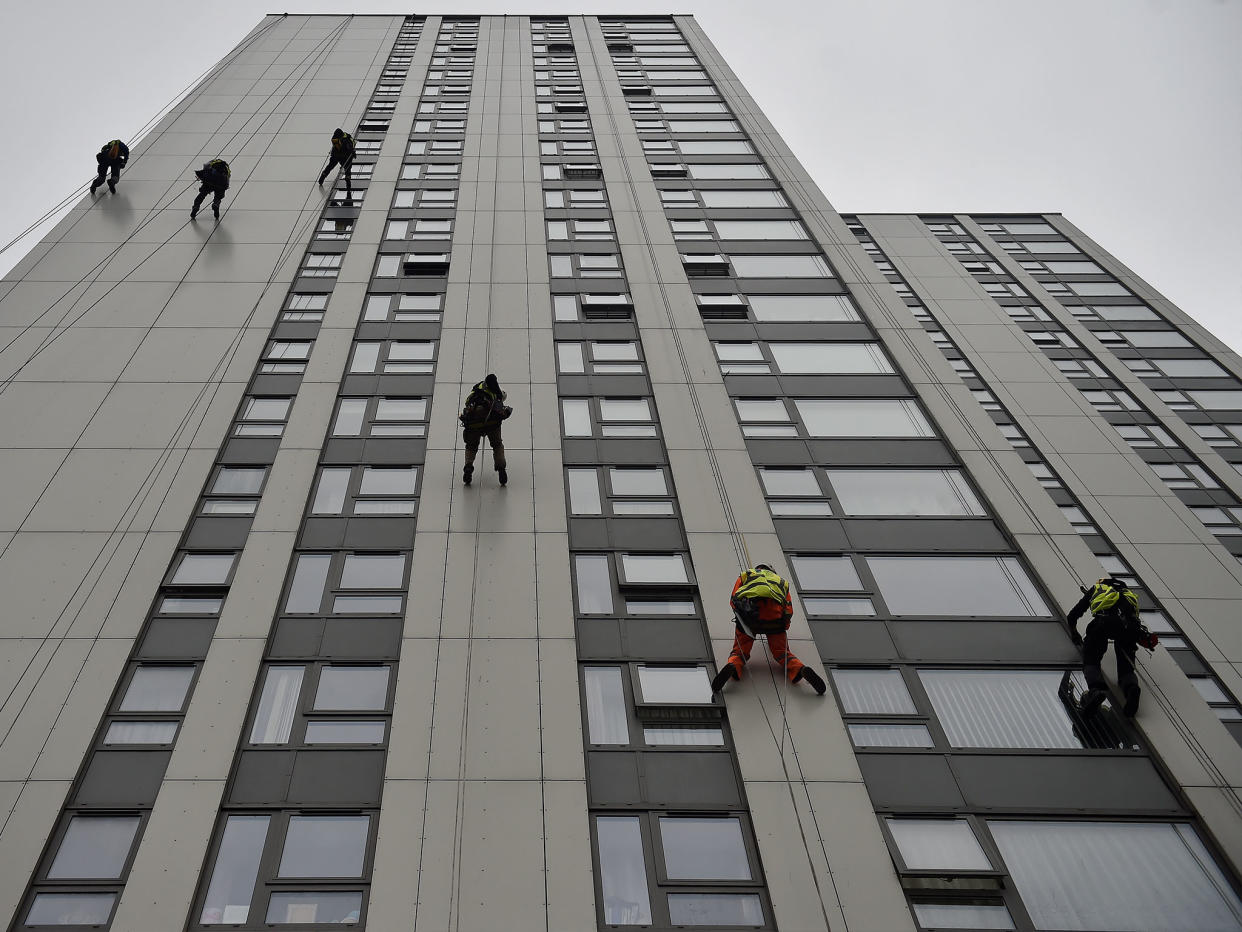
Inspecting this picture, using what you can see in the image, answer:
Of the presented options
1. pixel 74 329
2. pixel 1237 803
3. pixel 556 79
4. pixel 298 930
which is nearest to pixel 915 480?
pixel 1237 803

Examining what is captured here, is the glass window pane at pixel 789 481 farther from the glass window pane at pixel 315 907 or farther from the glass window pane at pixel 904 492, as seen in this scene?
the glass window pane at pixel 315 907

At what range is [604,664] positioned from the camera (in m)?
11.6

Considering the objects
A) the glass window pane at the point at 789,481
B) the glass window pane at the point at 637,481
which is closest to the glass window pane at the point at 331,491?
the glass window pane at the point at 637,481

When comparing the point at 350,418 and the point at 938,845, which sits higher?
the point at 350,418

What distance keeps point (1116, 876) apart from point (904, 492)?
680 cm

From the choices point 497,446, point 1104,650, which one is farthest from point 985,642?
point 497,446

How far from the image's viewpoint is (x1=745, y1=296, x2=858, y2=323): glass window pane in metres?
19.2

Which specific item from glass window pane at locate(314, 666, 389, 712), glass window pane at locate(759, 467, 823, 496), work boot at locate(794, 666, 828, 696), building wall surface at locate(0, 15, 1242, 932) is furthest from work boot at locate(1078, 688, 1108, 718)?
glass window pane at locate(314, 666, 389, 712)

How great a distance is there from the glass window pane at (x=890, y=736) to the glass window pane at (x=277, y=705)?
719cm

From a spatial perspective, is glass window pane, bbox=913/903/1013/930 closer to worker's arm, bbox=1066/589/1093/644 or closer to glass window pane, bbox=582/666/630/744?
glass window pane, bbox=582/666/630/744

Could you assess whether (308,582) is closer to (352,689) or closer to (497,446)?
(352,689)

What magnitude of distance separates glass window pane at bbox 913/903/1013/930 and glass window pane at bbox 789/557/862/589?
475 centimetres

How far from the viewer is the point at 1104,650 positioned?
1112 centimetres

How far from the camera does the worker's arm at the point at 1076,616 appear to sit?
448 inches
